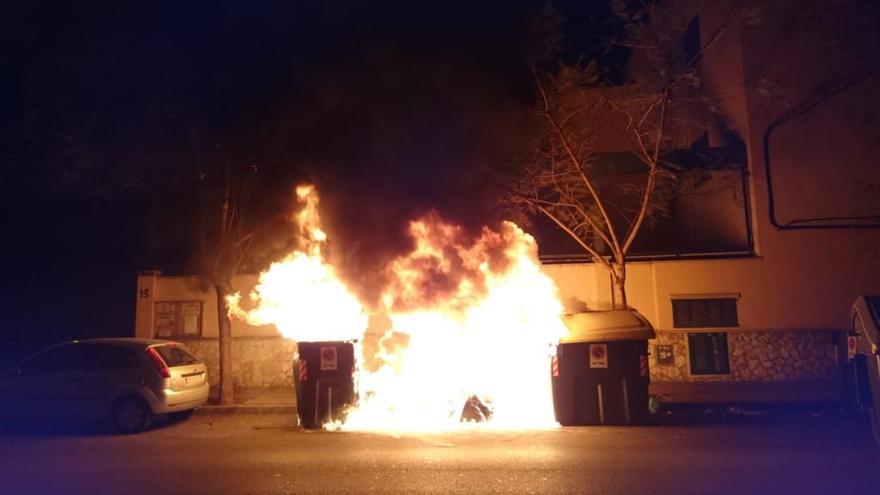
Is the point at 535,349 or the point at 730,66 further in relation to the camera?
the point at 730,66

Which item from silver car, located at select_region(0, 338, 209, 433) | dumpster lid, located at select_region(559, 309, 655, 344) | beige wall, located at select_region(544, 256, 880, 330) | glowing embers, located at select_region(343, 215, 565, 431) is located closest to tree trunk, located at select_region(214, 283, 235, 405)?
silver car, located at select_region(0, 338, 209, 433)

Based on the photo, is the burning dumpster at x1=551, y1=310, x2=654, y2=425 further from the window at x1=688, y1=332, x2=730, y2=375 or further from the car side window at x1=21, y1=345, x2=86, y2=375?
the car side window at x1=21, y1=345, x2=86, y2=375

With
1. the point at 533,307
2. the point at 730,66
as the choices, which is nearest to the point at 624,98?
the point at 730,66

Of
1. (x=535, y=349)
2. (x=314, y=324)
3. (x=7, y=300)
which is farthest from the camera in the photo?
(x=7, y=300)

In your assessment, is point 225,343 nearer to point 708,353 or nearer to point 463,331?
point 463,331

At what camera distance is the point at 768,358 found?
512 inches

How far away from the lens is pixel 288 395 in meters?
12.3

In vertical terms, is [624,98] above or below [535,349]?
above

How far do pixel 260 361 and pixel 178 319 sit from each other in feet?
7.89

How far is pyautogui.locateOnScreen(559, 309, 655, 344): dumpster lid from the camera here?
909 centimetres

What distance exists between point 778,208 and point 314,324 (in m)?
10.9

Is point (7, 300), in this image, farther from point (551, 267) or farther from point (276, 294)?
point (551, 267)

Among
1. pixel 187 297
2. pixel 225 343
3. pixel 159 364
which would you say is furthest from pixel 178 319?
pixel 159 364

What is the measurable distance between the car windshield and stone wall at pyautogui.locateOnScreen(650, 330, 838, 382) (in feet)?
31.9
